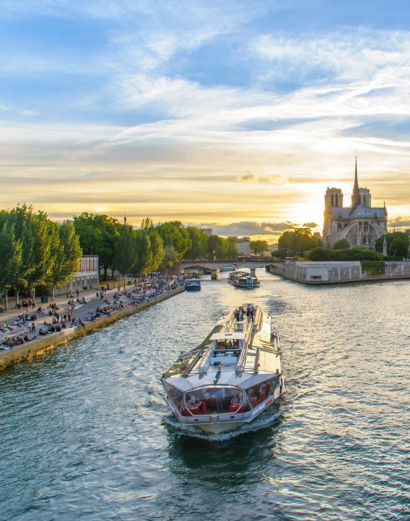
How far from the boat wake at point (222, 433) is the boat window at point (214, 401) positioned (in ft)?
3.87

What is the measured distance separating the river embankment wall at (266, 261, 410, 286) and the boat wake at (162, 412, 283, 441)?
9220 cm

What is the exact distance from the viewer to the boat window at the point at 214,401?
22578mm

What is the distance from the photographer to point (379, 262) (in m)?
136

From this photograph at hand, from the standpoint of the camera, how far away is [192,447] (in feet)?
73.5

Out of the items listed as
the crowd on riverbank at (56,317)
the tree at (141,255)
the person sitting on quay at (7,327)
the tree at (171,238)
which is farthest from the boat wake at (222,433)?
the tree at (171,238)

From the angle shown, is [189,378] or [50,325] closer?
[189,378]

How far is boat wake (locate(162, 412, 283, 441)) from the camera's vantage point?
902 inches

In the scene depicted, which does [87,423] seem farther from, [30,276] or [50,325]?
[30,276]

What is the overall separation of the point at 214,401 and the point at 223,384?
845 mm

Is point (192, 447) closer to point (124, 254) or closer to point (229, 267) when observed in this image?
point (124, 254)

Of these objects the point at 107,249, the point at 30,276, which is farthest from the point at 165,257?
the point at 30,276

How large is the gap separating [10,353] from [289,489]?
74.0ft

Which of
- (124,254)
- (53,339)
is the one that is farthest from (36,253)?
(124,254)

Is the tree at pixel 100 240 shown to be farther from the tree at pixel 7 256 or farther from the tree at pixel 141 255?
the tree at pixel 7 256
